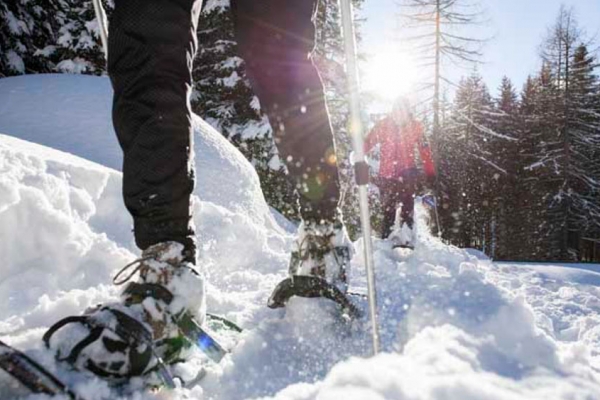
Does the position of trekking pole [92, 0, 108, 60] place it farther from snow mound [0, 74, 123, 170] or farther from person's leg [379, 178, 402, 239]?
person's leg [379, 178, 402, 239]

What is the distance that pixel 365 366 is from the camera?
88 centimetres

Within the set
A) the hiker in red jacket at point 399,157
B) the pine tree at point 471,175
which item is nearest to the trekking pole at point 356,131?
the hiker in red jacket at point 399,157

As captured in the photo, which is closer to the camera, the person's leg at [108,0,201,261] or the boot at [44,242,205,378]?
the boot at [44,242,205,378]

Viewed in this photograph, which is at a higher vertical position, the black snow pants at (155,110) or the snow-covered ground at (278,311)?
the black snow pants at (155,110)

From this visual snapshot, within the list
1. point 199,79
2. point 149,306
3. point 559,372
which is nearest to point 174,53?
point 149,306

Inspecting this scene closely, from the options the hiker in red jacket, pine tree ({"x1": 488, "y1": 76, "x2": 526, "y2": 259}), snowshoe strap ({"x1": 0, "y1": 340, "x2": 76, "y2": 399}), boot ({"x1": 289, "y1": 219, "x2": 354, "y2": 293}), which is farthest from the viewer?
pine tree ({"x1": 488, "y1": 76, "x2": 526, "y2": 259})

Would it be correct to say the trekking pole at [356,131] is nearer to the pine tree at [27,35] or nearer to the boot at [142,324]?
the boot at [142,324]

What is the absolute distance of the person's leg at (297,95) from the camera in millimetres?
1904

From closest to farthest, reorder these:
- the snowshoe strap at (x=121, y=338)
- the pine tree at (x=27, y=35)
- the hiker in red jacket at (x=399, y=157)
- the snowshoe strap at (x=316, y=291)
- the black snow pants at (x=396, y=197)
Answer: the snowshoe strap at (x=121, y=338), the snowshoe strap at (x=316, y=291), the black snow pants at (x=396, y=197), the hiker in red jacket at (x=399, y=157), the pine tree at (x=27, y=35)

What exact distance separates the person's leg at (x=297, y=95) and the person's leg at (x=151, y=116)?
0.56m

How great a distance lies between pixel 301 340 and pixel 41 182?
1778 mm

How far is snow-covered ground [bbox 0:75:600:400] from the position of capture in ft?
3.05

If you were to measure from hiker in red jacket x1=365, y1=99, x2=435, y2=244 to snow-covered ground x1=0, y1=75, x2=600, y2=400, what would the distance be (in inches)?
90.2

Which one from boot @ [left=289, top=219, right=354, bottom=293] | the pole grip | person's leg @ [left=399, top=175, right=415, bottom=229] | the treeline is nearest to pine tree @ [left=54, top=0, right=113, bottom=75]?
person's leg @ [left=399, top=175, right=415, bottom=229]
